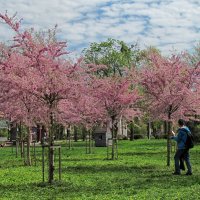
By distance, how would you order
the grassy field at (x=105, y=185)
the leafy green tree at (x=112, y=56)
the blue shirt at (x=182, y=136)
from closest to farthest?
the grassy field at (x=105, y=185)
the blue shirt at (x=182, y=136)
the leafy green tree at (x=112, y=56)

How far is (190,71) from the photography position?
778 inches

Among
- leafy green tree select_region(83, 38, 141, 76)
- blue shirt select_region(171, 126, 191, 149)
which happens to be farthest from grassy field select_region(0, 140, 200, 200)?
leafy green tree select_region(83, 38, 141, 76)

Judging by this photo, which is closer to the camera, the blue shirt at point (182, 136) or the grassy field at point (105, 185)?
the grassy field at point (105, 185)

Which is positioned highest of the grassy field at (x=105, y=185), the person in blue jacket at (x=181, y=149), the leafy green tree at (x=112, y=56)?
the leafy green tree at (x=112, y=56)

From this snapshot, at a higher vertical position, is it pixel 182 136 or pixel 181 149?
pixel 182 136

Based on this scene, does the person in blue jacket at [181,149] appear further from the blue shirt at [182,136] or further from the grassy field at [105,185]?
the grassy field at [105,185]

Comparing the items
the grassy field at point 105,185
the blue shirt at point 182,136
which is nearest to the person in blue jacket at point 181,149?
the blue shirt at point 182,136

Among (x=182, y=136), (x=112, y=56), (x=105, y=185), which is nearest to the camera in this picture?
(x=105, y=185)

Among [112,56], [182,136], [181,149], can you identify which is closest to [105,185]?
[181,149]

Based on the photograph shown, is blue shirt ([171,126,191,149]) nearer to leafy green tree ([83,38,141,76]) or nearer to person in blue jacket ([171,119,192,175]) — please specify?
person in blue jacket ([171,119,192,175])

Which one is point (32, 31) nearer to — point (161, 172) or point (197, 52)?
point (161, 172)

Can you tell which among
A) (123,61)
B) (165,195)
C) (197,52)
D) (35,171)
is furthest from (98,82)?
(123,61)

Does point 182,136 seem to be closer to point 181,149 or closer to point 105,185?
point 181,149

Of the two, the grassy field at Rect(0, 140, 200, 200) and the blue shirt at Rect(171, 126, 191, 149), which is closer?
the grassy field at Rect(0, 140, 200, 200)
